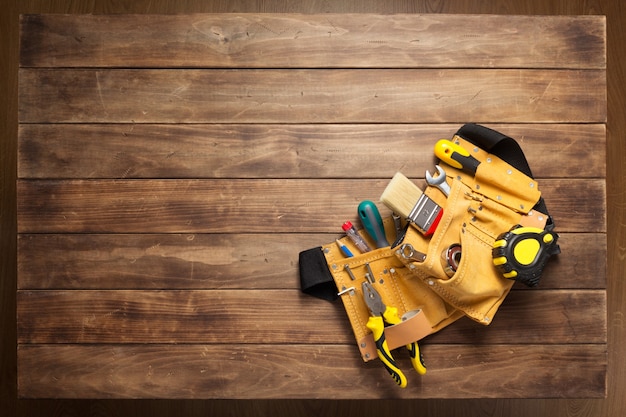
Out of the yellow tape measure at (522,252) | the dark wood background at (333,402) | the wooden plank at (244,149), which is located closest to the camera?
the yellow tape measure at (522,252)

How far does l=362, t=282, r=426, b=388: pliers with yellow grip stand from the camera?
1204mm

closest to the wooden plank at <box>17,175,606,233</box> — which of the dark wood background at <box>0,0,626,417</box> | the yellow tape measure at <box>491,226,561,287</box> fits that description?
the yellow tape measure at <box>491,226,561,287</box>

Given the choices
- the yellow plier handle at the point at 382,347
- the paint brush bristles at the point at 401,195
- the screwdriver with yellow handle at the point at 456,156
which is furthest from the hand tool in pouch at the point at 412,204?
the yellow plier handle at the point at 382,347

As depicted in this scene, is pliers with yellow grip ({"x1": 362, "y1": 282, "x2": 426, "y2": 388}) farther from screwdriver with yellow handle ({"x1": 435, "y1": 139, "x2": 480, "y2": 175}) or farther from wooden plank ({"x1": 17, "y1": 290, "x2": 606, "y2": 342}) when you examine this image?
screwdriver with yellow handle ({"x1": 435, "y1": 139, "x2": 480, "y2": 175})

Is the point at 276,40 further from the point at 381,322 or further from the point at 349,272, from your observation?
the point at 381,322

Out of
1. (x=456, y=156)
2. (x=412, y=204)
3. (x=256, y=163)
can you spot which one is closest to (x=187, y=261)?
(x=256, y=163)

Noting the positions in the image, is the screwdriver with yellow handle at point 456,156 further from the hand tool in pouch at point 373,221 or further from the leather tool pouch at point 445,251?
the hand tool in pouch at point 373,221

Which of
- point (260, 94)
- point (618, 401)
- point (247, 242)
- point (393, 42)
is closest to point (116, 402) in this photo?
point (247, 242)

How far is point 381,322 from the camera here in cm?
120

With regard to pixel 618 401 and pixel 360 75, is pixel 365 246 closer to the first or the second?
pixel 360 75

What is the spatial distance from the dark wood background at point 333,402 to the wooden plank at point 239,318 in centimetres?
47

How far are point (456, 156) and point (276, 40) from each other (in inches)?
19.3

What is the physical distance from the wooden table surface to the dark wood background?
16.7 inches

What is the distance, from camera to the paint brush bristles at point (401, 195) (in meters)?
1.19
